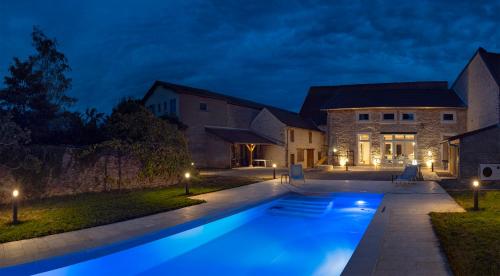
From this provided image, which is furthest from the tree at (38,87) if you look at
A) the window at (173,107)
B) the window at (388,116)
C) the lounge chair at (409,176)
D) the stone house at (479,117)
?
the window at (388,116)

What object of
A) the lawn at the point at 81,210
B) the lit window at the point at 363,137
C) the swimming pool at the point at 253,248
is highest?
the lit window at the point at 363,137

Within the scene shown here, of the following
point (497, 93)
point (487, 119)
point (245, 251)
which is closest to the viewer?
point (245, 251)

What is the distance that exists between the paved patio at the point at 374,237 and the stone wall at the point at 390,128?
1776 cm

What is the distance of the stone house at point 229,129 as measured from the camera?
96.4 ft

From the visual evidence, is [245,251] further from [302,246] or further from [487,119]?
[487,119]

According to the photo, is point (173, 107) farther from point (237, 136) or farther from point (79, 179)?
point (79, 179)

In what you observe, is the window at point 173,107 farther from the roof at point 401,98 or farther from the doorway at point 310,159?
the doorway at point 310,159

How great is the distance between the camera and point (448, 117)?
92.5ft

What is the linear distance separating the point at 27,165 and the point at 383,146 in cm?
2464

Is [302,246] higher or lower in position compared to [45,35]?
lower

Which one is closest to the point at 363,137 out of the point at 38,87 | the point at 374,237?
the point at 38,87

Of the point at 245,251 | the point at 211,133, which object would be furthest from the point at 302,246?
the point at 211,133

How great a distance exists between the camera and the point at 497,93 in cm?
1891

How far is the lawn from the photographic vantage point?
757cm
